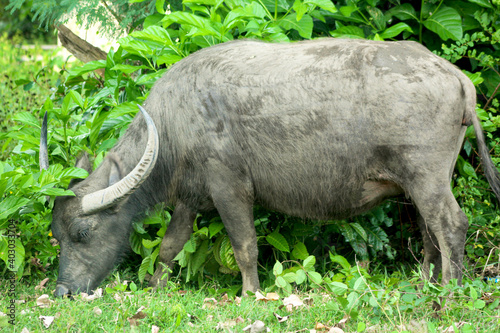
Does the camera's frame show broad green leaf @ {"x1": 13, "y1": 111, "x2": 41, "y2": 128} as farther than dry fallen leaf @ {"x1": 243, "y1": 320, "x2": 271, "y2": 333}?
Yes

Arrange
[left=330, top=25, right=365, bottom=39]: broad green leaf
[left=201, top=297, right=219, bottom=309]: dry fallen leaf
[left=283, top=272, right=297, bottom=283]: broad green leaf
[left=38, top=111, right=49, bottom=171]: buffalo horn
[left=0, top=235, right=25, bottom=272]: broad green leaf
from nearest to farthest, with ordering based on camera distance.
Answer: [left=283, top=272, right=297, bottom=283]: broad green leaf → [left=201, top=297, right=219, bottom=309]: dry fallen leaf → [left=0, top=235, right=25, bottom=272]: broad green leaf → [left=38, top=111, right=49, bottom=171]: buffalo horn → [left=330, top=25, right=365, bottom=39]: broad green leaf

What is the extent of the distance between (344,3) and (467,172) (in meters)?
2.04

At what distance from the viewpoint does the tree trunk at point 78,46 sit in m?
6.69

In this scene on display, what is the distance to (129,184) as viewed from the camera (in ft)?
14.1

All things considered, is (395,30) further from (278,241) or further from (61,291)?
(61,291)

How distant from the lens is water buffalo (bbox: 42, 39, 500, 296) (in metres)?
4.06

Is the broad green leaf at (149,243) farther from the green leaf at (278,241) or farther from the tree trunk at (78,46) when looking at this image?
the tree trunk at (78,46)

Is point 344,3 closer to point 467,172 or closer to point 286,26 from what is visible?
point 286,26

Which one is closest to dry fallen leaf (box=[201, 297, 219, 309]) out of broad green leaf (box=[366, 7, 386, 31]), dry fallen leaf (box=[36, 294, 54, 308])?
dry fallen leaf (box=[36, 294, 54, 308])

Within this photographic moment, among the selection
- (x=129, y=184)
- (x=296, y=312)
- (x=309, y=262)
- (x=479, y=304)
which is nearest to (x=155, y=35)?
(x=129, y=184)

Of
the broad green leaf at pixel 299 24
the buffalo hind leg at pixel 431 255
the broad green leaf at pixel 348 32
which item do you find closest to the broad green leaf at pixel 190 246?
the buffalo hind leg at pixel 431 255

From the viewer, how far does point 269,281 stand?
510 centimetres

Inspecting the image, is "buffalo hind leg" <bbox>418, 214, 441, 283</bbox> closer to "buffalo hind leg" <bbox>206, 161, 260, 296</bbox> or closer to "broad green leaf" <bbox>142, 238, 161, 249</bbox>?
"buffalo hind leg" <bbox>206, 161, 260, 296</bbox>

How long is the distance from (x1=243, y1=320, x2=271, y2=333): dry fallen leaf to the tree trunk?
4.26 meters
